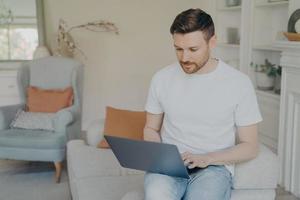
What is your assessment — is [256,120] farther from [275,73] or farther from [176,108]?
[275,73]

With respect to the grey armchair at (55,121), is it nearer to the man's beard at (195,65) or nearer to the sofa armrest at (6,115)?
the sofa armrest at (6,115)

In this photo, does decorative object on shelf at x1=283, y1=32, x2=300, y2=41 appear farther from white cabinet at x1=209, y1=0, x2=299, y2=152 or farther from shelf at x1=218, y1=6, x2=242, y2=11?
shelf at x1=218, y1=6, x2=242, y2=11

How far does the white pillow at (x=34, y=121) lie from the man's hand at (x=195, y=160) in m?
1.85

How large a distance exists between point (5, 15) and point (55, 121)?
167 centimetres

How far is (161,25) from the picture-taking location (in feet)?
15.4

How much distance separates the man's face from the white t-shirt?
0.27 feet

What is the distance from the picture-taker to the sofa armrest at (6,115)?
3.32 m

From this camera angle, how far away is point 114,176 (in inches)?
89.5

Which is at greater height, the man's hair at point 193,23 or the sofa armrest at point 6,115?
the man's hair at point 193,23

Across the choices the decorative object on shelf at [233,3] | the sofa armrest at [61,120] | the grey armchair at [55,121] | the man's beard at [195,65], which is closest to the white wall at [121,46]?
the decorative object on shelf at [233,3]

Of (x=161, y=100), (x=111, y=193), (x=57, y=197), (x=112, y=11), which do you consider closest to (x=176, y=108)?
(x=161, y=100)

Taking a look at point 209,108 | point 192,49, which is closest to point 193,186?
point 209,108

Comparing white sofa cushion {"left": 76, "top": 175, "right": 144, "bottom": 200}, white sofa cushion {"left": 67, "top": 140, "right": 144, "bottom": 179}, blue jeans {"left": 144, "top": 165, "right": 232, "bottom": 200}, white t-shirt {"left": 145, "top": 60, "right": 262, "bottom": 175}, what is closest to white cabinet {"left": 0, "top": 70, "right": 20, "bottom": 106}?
white sofa cushion {"left": 67, "top": 140, "right": 144, "bottom": 179}

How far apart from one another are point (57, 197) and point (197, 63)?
1.69 metres
